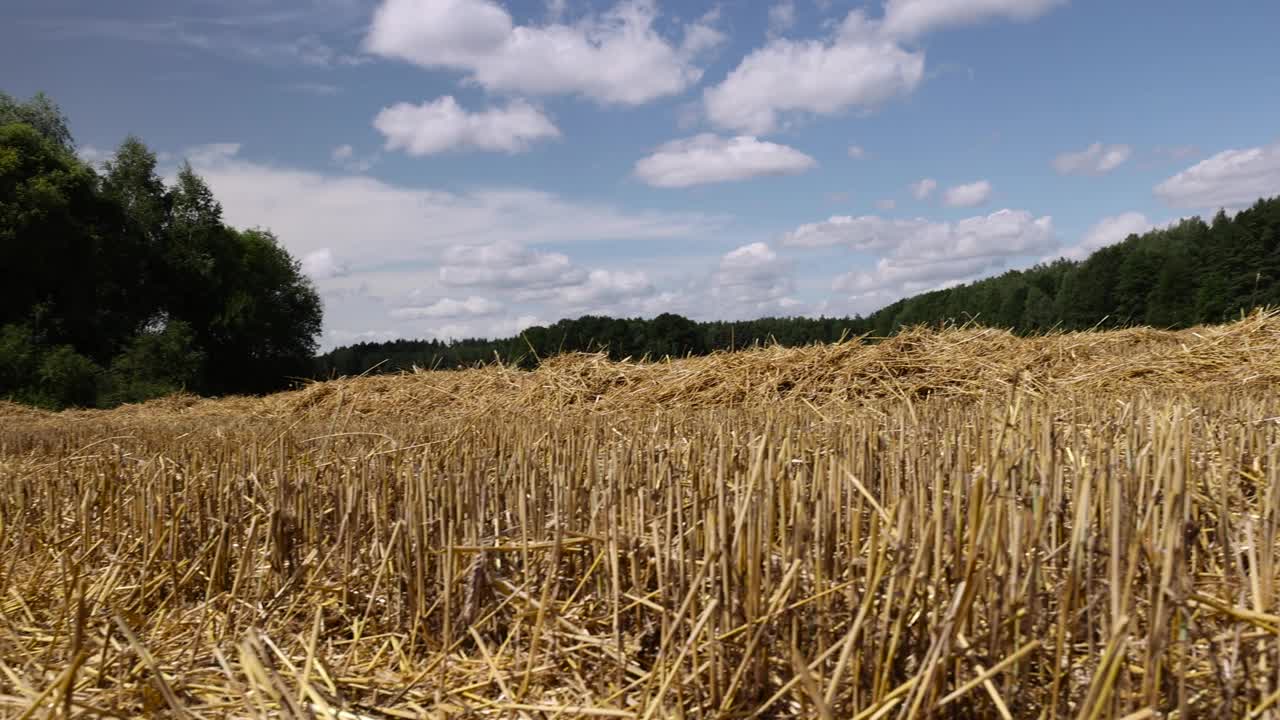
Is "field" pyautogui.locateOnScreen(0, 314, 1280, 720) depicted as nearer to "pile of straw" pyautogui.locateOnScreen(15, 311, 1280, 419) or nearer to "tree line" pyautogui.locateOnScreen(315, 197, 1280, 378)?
"pile of straw" pyautogui.locateOnScreen(15, 311, 1280, 419)

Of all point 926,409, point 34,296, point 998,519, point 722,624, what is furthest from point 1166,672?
point 34,296

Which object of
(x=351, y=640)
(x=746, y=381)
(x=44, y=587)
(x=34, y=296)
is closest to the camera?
(x=351, y=640)

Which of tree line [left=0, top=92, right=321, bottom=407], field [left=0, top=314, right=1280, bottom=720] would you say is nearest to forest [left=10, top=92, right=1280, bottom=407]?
tree line [left=0, top=92, right=321, bottom=407]

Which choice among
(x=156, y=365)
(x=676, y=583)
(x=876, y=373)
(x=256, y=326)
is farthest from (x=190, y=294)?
(x=676, y=583)

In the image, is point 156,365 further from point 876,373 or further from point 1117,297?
point 1117,297

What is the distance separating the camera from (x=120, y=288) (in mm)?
24016

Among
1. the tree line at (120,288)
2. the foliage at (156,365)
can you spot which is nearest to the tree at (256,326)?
the tree line at (120,288)

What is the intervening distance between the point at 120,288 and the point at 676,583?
26.0m

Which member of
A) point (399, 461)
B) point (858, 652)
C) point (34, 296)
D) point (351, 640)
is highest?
point (34, 296)

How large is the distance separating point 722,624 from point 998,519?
0.65 metres

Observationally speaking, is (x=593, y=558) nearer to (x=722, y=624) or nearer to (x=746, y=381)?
(x=722, y=624)

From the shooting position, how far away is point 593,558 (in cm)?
263

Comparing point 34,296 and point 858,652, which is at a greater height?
point 34,296

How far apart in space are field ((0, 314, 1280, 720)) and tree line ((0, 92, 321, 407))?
1665 centimetres
